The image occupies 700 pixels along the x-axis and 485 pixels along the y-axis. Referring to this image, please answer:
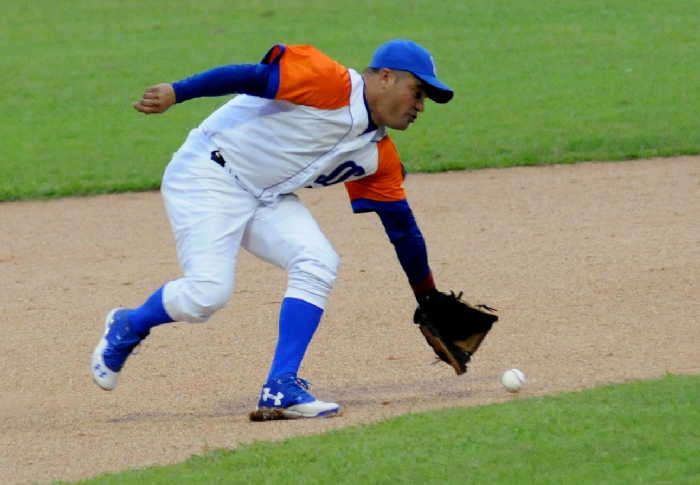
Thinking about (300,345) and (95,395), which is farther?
(95,395)

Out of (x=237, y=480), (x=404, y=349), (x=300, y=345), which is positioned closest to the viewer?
(x=237, y=480)

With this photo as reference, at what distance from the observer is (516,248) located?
30.2 ft

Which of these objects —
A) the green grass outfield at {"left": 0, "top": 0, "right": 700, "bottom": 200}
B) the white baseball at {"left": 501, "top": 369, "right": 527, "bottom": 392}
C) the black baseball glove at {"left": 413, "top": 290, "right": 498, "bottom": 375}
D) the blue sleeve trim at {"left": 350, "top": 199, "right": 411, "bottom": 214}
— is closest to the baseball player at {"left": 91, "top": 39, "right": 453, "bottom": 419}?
the blue sleeve trim at {"left": 350, "top": 199, "right": 411, "bottom": 214}

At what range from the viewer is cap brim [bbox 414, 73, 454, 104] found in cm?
591

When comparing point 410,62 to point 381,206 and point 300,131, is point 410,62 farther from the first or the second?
point 381,206

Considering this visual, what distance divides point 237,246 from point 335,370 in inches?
42.8

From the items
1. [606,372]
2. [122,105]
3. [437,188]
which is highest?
[606,372]

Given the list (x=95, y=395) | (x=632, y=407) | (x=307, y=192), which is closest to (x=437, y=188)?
(x=307, y=192)

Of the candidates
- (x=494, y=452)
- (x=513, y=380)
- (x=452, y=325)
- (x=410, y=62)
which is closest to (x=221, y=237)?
(x=410, y=62)

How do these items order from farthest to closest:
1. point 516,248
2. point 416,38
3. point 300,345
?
1. point 416,38
2. point 516,248
3. point 300,345

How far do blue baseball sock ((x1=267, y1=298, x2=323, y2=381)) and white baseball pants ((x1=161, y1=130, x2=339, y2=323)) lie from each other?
0.13 feet

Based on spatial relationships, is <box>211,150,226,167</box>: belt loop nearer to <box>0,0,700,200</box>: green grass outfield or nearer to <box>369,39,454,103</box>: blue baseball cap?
<box>369,39,454,103</box>: blue baseball cap

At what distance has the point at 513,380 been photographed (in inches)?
240

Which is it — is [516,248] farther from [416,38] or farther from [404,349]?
[416,38]
